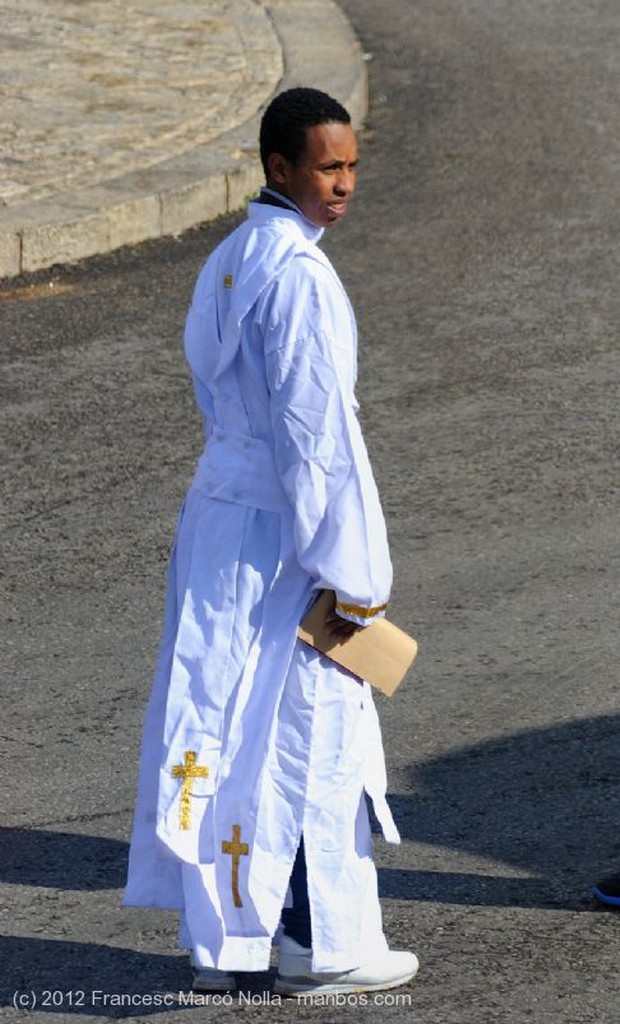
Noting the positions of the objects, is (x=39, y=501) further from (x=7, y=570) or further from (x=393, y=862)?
(x=393, y=862)

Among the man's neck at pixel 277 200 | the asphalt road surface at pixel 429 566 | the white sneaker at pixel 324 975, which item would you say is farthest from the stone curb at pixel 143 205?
the white sneaker at pixel 324 975

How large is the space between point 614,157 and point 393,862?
255 inches

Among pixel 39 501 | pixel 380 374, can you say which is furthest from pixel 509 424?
pixel 39 501

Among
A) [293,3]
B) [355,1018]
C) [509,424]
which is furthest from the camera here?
[293,3]

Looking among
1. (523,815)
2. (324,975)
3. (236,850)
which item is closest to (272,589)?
(236,850)

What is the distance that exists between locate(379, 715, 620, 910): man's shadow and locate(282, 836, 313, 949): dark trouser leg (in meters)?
0.51

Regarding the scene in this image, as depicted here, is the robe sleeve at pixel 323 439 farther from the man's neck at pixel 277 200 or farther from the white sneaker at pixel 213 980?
the white sneaker at pixel 213 980

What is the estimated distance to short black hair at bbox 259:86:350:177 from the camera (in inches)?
139

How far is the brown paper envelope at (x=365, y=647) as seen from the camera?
11.9ft

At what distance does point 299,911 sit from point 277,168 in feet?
4.90

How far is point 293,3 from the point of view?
523 inches

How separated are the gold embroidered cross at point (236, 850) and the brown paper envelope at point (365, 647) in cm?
39

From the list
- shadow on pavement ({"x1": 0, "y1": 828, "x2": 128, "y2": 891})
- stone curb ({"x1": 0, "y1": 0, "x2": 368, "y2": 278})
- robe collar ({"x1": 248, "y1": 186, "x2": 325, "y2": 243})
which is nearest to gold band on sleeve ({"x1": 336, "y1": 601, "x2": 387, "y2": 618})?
robe collar ({"x1": 248, "y1": 186, "x2": 325, "y2": 243})

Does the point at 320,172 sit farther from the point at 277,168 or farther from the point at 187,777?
the point at 187,777
